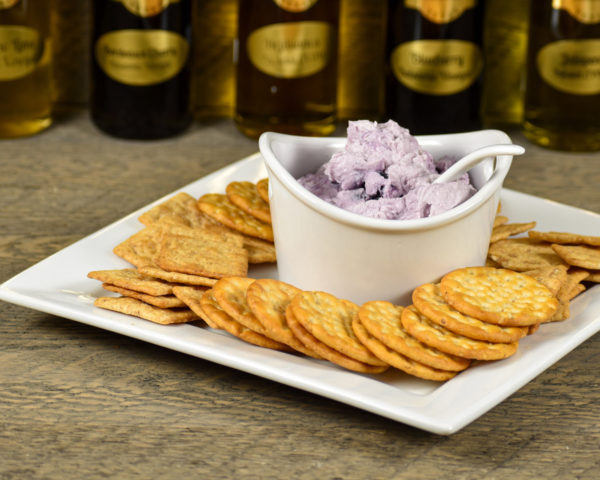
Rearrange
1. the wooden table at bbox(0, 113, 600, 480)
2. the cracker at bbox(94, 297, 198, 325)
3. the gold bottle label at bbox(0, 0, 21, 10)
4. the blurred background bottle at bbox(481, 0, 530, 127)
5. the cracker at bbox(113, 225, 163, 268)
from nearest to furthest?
the wooden table at bbox(0, 113, 600, 480) → the cracker at bbox(94, 297, 198, 325) → the cracker at bbox(113, 225, 163, 268) → the gold bottle label at bbox(0, 0, 21, 10) → the blurred background bottle at bbox(481, 0, 530, 127)

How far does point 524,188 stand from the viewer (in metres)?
1.21

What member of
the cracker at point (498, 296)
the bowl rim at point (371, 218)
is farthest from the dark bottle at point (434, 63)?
the cracker at point (498, 296)

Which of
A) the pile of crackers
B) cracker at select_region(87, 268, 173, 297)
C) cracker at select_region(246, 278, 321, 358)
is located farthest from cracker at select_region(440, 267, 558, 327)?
cracker at select_region(87, 268, 173, 297)

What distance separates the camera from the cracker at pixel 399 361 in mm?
657

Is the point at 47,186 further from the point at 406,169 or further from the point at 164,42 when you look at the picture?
the point at 406,169

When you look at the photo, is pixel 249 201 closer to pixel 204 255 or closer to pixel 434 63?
pixel 204 255

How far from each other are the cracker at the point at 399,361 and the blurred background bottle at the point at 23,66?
2.36ft

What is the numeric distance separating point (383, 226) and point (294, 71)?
57 centimetres

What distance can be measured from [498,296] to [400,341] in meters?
0.10

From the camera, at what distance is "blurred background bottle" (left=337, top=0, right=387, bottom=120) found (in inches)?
54.0

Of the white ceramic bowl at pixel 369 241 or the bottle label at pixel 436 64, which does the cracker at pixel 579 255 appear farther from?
the bottle label at pixel 436 64

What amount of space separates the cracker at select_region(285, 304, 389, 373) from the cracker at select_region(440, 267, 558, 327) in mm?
78

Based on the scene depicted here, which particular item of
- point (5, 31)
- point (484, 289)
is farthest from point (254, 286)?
point (5, 31)

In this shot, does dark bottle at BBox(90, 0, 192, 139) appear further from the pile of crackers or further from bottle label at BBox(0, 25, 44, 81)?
the pile of crackers
